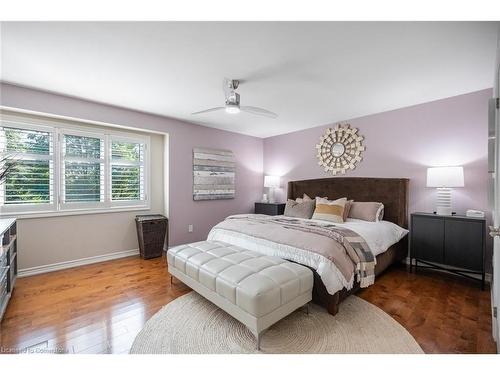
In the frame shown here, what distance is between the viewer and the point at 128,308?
7.18 feet

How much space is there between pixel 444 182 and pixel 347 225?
48.7 inches

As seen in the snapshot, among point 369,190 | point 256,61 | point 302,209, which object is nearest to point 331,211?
point 302,209

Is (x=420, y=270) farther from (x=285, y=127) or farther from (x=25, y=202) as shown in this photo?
(x=25, y=202)

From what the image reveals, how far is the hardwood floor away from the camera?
1.71m

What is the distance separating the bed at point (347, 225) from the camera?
6.82 ft

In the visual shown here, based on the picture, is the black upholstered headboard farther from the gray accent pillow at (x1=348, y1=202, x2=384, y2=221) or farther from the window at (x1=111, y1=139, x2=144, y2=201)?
the window at (x1=111, y1=139, x2=144, y2=201)

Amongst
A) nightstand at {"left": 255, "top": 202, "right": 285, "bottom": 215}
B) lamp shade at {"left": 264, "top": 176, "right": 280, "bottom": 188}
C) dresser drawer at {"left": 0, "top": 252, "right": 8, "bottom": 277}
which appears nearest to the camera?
dresser drawer at {"left": 0, "top": 252, "right": 8, "bottom": 277}

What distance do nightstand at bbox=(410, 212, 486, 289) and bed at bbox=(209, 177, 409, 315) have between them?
0.24 m

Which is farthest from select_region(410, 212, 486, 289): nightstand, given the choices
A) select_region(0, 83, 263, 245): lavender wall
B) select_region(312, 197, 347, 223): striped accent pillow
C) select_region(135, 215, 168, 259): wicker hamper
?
select_region(135, 215, 168, 259): wicker hamper

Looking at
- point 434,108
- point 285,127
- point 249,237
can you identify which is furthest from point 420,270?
point 285,127

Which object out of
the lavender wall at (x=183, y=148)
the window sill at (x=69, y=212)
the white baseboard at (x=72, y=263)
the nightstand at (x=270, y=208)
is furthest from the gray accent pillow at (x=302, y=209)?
the white baseboard at (x=72, y=263)

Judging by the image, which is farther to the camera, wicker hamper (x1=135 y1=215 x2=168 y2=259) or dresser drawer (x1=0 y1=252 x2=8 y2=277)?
wicker hamper (x1=135 y1=215 x2=168 y2=259)

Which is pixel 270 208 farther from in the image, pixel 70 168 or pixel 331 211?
pixel 70 168

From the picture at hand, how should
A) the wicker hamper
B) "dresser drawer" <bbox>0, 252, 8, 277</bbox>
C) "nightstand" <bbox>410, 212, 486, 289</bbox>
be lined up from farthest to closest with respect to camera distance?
the wicker hamper
"nightstand" <bbox>410, 212, 486, 289</bbox>
"dresser drawer" <bbox>0, 252, 8, 277</bbox>
